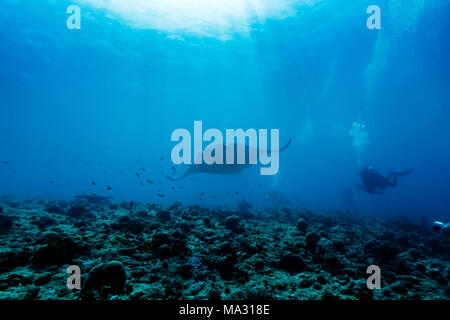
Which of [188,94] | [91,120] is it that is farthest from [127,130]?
[188,94]

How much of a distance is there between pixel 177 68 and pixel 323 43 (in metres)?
23.7

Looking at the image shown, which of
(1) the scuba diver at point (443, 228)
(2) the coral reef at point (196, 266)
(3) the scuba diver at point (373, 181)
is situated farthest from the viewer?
(3) the scuba diver at point (373, 181)

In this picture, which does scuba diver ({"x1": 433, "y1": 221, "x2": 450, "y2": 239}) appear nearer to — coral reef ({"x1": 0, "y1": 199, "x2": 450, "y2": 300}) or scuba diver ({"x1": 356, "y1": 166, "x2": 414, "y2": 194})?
coral reef ({"x1": 0, "y1": 199, "x2": 450, "y2": 300})

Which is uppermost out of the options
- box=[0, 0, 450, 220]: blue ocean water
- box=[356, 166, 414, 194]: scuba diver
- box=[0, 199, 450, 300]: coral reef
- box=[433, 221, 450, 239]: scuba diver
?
box=[0, 0, 450, 220]: blue ocean water

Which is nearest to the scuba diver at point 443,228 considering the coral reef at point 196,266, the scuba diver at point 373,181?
the coral reef at point 196,266

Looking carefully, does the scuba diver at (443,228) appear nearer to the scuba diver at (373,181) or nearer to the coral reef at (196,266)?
the coral reef at (196,266)

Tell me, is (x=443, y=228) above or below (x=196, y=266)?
above

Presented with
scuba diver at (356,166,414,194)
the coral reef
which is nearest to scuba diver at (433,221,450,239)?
the coral reef

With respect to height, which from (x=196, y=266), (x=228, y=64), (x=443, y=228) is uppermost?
(x=228, y=64)

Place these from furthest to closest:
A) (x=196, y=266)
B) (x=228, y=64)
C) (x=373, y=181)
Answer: (x=228, y=64) → (x=373, y=181) → (x=196, y=266)

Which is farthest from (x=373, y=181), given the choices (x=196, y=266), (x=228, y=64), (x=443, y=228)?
(x=228, y=64)

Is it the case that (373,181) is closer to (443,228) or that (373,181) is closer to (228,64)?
(443,228)

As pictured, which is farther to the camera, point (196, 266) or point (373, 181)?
point (373, 181)
